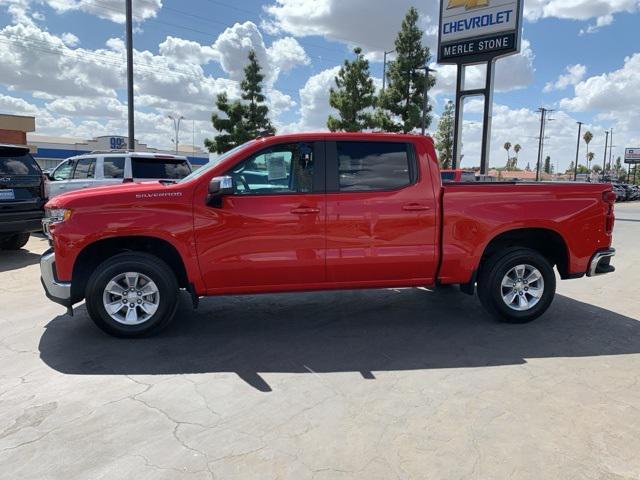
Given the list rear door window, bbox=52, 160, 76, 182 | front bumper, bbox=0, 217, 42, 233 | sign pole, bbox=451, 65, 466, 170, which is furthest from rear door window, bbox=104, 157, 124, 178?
sign pole, bbox=451, 65, 466, 170

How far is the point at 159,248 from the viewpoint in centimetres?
509

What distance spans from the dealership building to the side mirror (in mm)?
7112

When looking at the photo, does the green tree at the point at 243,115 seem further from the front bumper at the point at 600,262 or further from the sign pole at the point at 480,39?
the front bumper at the point at 600,262

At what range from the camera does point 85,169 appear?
38.6ft

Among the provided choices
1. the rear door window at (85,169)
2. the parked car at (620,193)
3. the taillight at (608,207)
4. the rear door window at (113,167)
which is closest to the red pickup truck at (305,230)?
the taillight at (608,207)

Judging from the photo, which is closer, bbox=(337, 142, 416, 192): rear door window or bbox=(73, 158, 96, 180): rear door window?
Result: bbox=(337, 142, 416, 192): rear door window

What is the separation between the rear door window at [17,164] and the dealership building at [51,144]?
44.4 inches

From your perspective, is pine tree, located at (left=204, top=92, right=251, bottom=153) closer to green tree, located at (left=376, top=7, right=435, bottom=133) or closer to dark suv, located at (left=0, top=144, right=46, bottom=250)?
green tree, located at (left=376, top=7, right=435, bottom=133)

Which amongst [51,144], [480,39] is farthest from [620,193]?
[51,144]

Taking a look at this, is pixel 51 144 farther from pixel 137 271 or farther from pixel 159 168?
pixel 137 271

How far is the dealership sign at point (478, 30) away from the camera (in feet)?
56.4

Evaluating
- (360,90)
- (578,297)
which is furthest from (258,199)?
(360,90)

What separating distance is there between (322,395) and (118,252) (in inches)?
103

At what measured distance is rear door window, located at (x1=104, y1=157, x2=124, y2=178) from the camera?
11195 millimetres
